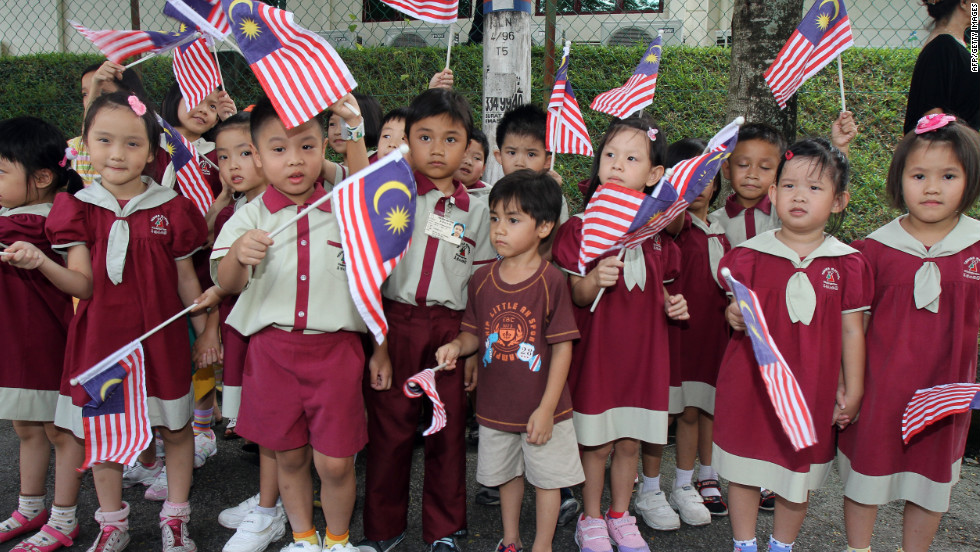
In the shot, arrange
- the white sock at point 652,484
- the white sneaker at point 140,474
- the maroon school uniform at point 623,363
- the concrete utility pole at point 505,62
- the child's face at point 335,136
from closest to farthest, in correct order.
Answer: the maroon school uniform at point 623,363 < the white sock at point 652,484 < the white sneaker at point 140,474 < the child's face at point 335,136 < the concrete utility pole at point 505,62

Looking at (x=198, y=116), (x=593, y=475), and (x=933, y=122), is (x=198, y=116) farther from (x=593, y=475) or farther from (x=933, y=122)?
(x=933, y=122)

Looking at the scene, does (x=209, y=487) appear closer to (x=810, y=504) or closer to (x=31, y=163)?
(x=31, y=163)

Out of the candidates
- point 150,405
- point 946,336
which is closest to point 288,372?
point 150,405

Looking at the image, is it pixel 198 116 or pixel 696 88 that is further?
pixel 696 88

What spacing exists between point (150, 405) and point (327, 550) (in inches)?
35.7

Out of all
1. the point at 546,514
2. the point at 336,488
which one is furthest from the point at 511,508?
the point at 336,488

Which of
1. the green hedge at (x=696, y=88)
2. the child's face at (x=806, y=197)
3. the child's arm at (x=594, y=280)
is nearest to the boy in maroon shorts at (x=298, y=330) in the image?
the child's arm at (x=594, y=280)

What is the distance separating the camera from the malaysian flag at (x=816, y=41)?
3.37m

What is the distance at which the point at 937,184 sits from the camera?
259 cm

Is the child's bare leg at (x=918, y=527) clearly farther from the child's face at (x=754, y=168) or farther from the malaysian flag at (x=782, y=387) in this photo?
the child's face at (x=754, y=168)

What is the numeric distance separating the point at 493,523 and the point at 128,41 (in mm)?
2782

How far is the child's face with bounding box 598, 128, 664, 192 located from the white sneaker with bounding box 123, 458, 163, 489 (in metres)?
2.59

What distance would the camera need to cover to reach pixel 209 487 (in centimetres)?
359

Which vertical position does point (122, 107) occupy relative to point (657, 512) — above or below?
above
